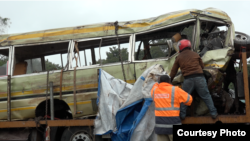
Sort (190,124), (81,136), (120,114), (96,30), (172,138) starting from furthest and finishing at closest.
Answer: (96,30) < (81,136) < (120,114) < (190,124) < (172,138)

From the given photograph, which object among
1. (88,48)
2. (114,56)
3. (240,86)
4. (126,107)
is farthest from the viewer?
(88,48)

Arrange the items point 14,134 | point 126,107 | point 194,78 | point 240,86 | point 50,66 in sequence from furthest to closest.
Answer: point 50,66
point 14,134
point 126,107
point 240,86
point 194,78

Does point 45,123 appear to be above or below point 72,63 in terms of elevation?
below

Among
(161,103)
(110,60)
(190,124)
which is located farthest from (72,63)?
(190,124)

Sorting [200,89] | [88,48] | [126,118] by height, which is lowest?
[126,118]

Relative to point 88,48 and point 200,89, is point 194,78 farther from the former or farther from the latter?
point 88,48

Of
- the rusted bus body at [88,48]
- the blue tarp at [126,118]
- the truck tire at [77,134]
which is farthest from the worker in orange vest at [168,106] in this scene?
the truck tire at [77,134]

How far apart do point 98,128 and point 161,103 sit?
1.71 m

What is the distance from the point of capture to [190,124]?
4.69 meters

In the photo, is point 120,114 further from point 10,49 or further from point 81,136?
point 10,49

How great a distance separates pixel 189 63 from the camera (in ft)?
15.5

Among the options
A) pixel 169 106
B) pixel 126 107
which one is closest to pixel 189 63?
pixel 169 106

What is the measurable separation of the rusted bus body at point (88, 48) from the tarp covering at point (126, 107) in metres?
0.39

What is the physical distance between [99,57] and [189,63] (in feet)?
7.51
